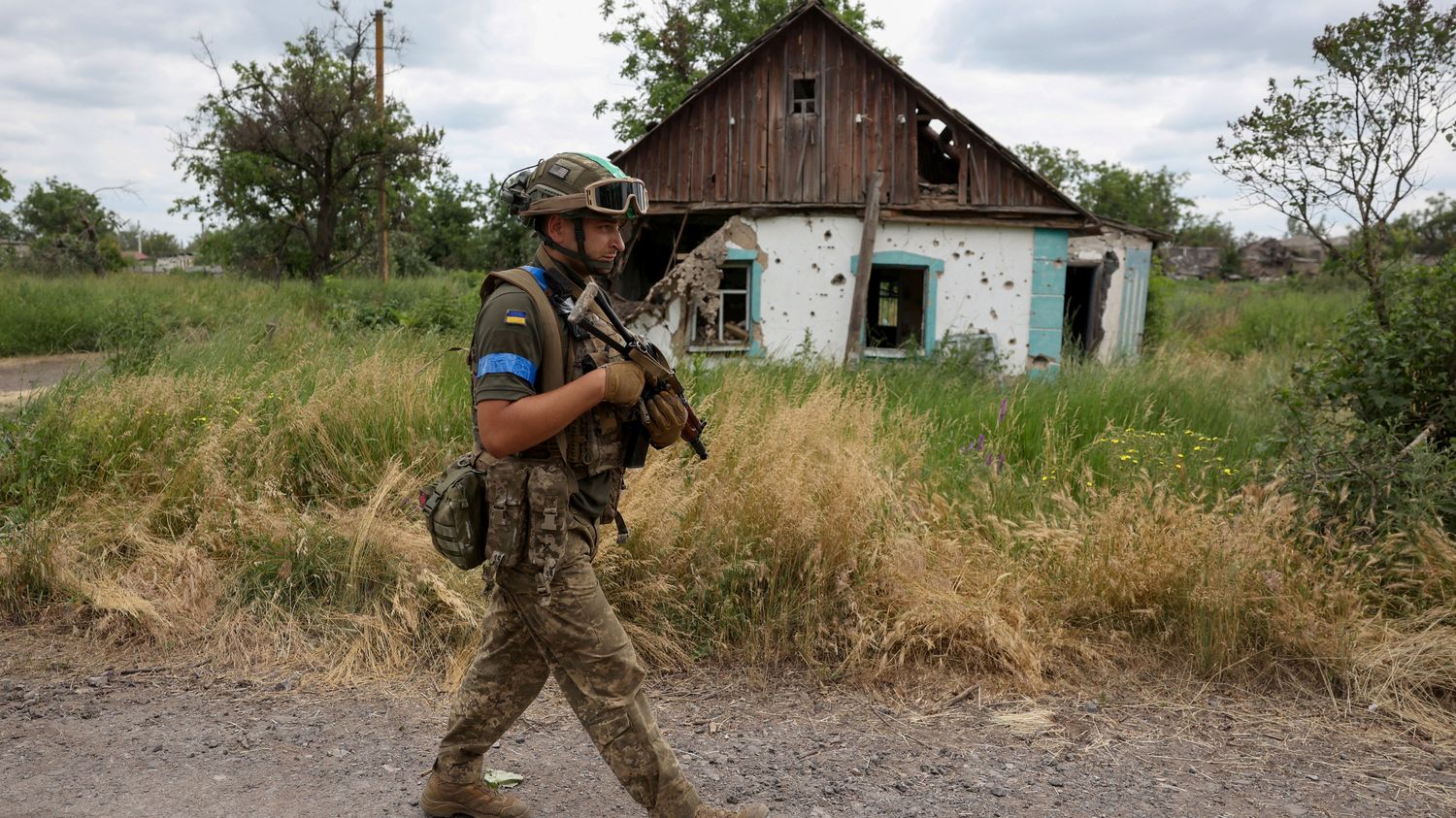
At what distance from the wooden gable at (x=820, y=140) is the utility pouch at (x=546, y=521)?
432 inches

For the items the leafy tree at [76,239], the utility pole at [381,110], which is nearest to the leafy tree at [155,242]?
the leafy tree at [76,239]

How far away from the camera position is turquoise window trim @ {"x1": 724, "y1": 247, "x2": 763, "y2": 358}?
517 inches

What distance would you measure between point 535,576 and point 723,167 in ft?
37.7

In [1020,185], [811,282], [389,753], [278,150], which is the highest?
[278,150]

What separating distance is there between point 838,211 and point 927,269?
1467 mm

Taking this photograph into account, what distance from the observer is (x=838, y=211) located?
13.0m

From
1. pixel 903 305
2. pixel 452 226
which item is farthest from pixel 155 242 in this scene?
pixel 903 305

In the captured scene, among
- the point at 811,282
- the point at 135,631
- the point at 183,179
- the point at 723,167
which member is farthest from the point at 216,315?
the point at 183,179

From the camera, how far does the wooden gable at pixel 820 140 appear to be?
12820mm

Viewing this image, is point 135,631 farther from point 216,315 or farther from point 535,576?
point 216,315

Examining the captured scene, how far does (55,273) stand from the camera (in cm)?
1744

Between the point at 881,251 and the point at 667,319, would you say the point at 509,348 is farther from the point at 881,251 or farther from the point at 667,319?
the point at 881,251

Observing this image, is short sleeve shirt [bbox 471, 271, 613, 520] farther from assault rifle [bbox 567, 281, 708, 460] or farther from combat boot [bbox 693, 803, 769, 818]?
combat boot [bbox 693, 803, 769, 818]

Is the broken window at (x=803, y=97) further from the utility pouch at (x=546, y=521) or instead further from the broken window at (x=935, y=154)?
the utility pouch at (x=546, y=521)
